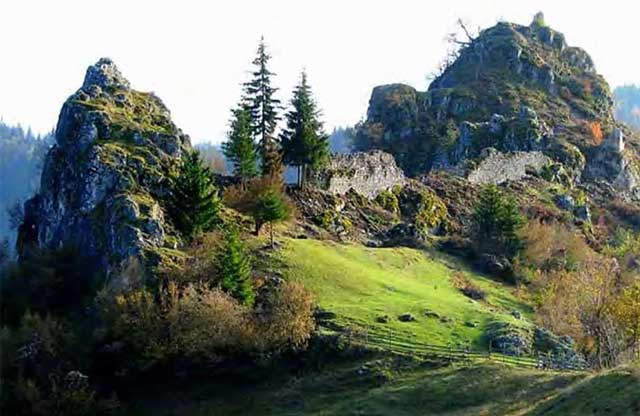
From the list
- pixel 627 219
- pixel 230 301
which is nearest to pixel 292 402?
pixel 230 301

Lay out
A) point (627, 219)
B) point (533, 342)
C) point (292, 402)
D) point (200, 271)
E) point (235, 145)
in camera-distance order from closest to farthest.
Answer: point (292, 402) < point (533, 342) < point (200, 271) < point (235, 145) < point (627, 219)

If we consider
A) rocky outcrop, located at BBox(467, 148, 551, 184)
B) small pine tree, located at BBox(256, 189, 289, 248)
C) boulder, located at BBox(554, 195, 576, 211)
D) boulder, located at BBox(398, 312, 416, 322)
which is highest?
rocky outcrop, located at BBox(467, 148, 551, 184)

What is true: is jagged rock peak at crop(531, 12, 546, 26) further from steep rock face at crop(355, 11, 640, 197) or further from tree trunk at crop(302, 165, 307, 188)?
tree trunk at crop(302, 165, 307, 188)

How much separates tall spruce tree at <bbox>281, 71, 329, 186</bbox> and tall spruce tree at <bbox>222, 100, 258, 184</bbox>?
3.31 m

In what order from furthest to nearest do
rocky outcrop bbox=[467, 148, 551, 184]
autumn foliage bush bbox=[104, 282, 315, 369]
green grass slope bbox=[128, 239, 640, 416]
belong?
rocky outcrop bbox=[467, 148, 551, 184] → autumn foliage bush bbox=[104, 282, 315, 369] → green grass slope bbox=[128, 239, 640, 416]

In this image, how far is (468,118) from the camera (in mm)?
116688

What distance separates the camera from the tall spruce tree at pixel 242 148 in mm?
69562

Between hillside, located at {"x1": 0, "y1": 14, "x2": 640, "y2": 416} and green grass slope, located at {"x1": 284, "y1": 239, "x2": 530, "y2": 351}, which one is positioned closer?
hillside, located at {"x1": 0, "y1": 14, "x2": 640, "y2": 416}

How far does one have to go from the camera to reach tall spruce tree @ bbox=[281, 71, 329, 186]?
2840 inches

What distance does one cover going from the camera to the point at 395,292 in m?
57.6

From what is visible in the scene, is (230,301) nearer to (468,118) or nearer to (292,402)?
(292,402)

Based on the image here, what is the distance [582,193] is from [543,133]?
41.4 ft

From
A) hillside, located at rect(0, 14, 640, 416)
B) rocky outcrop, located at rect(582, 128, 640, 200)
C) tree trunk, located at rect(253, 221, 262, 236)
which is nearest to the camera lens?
hillside, located at rect(0, 14, 640, 416)

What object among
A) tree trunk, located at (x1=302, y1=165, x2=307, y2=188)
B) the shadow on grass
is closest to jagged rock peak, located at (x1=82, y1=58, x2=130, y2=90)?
tree trunk, located at (x1=302, y1=165, x2=307, y2=188)
